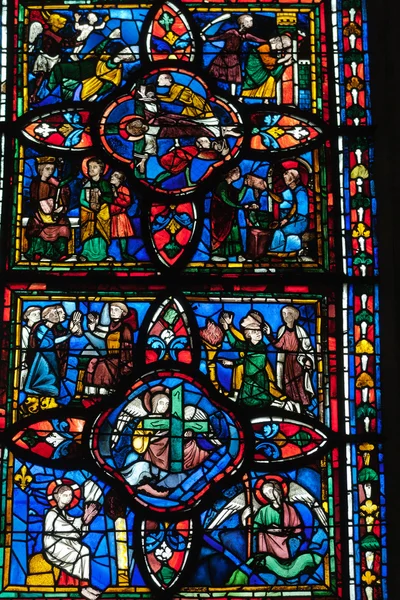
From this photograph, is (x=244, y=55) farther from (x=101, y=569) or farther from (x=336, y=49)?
(x=101, y=569)

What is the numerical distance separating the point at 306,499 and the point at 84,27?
293 centimetres

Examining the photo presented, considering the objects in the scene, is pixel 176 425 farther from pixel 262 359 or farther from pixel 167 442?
pixel 262 359

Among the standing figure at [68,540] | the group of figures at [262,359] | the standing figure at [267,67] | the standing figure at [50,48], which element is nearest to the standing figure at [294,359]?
the group of figures at [262,359]

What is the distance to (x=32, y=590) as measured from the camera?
25.8 ft

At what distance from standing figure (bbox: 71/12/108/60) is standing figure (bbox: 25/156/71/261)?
0.71 m

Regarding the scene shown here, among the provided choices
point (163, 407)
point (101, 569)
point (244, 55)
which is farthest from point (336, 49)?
point (101, 569)

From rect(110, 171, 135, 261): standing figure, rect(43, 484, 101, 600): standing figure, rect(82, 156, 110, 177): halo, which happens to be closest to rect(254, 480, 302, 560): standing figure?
rect(43, 484, 101, 600): standing figure

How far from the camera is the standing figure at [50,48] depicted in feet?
29.2

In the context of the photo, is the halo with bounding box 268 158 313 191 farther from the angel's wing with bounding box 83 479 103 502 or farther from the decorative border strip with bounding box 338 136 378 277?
the angel's wing with bounding box 83 479 103 502

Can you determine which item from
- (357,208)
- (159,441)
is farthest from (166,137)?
(159,441)

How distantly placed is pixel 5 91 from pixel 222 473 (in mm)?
2451

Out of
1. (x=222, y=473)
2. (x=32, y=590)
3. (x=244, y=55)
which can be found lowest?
(x=32, y=590)

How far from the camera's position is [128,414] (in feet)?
26.8

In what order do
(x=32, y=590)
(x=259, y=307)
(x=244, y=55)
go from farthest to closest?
(x=244, y=55)
(x=259, y=307)
(x=32, y=590)
